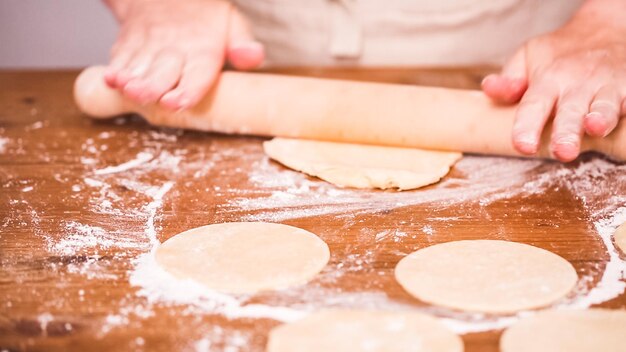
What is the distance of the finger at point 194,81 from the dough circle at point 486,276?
2.55ft

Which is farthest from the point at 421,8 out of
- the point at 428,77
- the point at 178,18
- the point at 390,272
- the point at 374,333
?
the point at 374,333

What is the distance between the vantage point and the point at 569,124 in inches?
57.4

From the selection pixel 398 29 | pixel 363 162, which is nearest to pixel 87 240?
pixel 363 162

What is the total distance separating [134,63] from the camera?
70.7 inches

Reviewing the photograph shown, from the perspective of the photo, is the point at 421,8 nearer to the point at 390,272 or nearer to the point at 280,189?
the point at 280,189

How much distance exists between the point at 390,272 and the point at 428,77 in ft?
3.73

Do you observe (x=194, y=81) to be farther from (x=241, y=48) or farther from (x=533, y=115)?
(x=533, y=115)

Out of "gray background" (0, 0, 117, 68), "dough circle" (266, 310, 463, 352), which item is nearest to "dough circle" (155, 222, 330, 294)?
"dough circle" (266, 310, 463, 352)

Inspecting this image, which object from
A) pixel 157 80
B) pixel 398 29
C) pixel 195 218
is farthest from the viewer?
pixel 398 29

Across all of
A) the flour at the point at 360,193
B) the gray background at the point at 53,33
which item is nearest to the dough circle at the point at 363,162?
the flour at the point at 360,193

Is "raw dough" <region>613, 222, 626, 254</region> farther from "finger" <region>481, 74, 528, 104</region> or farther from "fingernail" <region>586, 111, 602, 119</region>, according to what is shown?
"finger" <region>481, 74, 528, 104</region>

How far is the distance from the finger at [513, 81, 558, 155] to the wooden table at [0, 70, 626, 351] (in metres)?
0.10

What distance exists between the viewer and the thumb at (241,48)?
1905 millimetres

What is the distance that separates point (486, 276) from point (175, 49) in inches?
41.8
